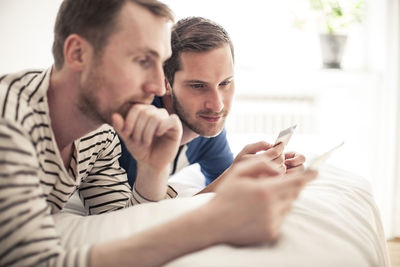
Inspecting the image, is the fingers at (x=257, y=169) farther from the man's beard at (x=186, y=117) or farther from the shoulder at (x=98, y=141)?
the man's beard at (x=186, y=117)

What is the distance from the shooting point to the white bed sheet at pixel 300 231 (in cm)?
67

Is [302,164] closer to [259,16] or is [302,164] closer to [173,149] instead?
[173,149]

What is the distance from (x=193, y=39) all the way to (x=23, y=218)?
855 mm

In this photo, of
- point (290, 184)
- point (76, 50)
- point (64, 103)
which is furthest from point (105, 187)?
point (290, 184)

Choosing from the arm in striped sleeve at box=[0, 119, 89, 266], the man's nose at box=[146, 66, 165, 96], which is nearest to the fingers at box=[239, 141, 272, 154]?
the man's nose at box=[146, 66, 165, 96]

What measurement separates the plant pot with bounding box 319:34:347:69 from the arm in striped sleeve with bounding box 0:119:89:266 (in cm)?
227

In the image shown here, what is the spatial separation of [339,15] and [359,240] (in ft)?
7.07

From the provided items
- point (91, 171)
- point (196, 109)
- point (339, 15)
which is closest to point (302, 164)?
point (196, 109)

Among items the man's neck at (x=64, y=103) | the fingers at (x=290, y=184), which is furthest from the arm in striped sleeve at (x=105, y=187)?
the fingers at (x=290, y=184)

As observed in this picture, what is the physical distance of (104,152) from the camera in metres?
1.15

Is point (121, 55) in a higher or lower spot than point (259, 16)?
higher

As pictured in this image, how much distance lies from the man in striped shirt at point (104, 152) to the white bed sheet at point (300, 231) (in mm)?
33

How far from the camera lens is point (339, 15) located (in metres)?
2.65

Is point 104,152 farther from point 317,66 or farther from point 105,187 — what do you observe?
point 317,66
